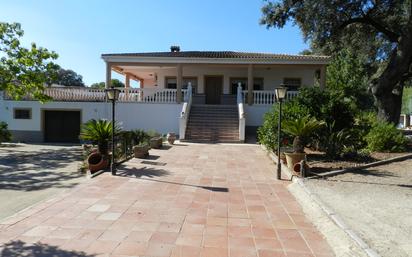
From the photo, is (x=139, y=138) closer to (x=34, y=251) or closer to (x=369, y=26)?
(x=34, y=251)

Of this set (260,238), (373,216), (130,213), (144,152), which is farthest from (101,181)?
(373,216)

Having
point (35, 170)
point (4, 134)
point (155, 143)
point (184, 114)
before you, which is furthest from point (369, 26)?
point (4, 134)

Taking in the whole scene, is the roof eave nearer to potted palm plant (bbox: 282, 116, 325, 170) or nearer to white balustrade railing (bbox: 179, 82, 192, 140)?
white balustrade railing (bbox: 179, 82, 192, 140)

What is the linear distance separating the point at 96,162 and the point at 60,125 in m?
13.6

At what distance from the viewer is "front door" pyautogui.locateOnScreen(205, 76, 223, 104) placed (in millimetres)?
24891

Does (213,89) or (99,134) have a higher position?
(213,89)

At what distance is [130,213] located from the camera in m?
6.18

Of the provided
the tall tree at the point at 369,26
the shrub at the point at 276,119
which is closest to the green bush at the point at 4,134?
the shrub at the point at 276,119

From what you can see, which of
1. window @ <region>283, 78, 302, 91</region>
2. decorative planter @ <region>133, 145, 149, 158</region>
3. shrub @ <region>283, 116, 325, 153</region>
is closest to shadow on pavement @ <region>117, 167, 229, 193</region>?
decorative planter @ <region>133, 145, 149, 158</region>

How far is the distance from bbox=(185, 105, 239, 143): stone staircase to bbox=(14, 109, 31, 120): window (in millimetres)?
10432

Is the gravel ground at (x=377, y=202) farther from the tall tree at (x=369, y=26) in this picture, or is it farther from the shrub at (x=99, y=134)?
the tall tree at (x=369, y=26)

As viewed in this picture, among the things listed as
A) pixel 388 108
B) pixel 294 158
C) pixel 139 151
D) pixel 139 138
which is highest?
pixel 388 108

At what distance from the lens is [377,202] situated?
274 inches

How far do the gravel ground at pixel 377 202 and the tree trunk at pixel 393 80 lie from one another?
7793 millimetres
